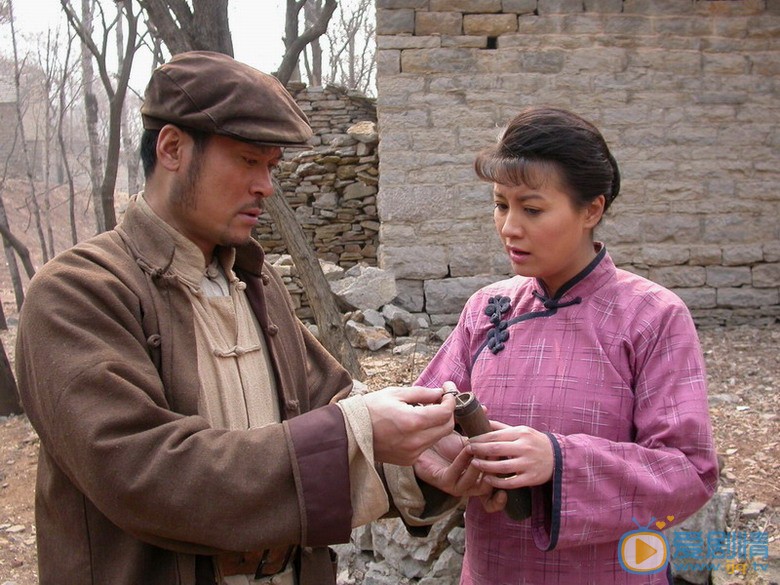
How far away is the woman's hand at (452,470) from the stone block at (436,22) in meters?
6.03

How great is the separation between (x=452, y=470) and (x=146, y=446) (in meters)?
0.77

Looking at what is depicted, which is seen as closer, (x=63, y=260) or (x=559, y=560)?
(x=63, y=260)

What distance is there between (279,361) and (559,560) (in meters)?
0.82

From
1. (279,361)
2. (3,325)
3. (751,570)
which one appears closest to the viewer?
(279,361)

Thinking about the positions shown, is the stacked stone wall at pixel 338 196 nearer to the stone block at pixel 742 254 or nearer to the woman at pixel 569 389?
the stone block at pixel 742 254

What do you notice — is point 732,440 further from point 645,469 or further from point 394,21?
point 394,21

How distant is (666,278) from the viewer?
7.70m

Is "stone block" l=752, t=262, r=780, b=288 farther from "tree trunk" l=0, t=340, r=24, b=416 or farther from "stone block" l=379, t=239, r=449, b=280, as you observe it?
"tree trunk" l=0, t=340, r=24, b=416

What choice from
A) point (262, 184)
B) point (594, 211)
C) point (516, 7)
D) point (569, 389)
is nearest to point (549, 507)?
point (569, 389)

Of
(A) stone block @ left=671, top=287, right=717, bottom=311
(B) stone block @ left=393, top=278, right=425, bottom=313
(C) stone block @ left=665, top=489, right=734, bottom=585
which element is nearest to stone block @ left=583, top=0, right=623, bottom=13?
(A) stone block @ left=671, top=287, right=717, bottom=311

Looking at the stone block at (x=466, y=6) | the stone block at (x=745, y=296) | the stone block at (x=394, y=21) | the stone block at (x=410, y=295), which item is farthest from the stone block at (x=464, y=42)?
the stone block at (x=745, y=296)

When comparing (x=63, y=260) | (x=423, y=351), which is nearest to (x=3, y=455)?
(x=423, y=351)

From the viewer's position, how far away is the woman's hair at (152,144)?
1.71 metres

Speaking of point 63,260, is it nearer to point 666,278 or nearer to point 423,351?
point 423,351
